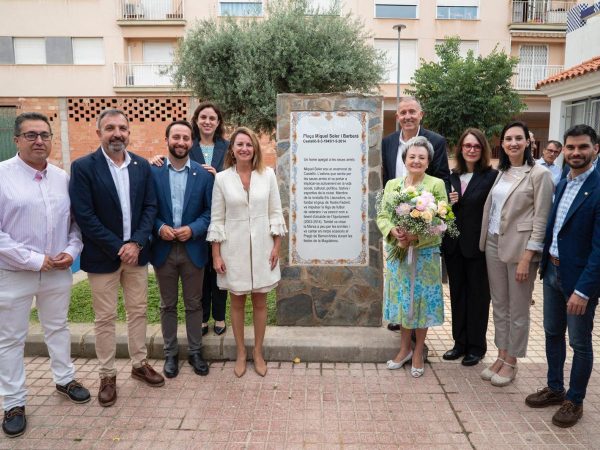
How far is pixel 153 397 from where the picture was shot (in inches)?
148

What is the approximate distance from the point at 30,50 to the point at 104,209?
23384mm

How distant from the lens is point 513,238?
376 centimetres

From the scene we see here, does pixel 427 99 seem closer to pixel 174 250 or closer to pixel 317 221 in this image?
pixel 317 221

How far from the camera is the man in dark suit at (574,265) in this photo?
3119mm

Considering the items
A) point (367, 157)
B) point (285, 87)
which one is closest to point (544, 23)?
point (285, 87)

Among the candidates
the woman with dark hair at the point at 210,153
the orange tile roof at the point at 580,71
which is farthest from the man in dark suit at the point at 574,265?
the orange tile roof at the point at 580,71

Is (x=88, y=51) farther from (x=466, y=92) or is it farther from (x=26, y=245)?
(x=26, y=245)

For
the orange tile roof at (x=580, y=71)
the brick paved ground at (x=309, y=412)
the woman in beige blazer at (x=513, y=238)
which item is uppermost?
the orange tile roof at (x=580, y=71)

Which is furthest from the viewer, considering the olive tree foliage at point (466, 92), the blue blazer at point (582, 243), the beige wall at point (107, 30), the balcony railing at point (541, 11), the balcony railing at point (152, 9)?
the balcony railing at point (541, 11)

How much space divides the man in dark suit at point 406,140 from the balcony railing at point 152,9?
829 inches

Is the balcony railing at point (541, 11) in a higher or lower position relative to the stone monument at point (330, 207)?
higher

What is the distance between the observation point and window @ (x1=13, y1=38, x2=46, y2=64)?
22109 millimetres

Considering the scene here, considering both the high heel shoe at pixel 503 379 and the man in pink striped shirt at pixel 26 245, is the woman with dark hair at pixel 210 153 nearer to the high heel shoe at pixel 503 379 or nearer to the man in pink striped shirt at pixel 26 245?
the man in pink striped shirt at pixel 26 245

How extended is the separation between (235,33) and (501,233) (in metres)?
11.8
